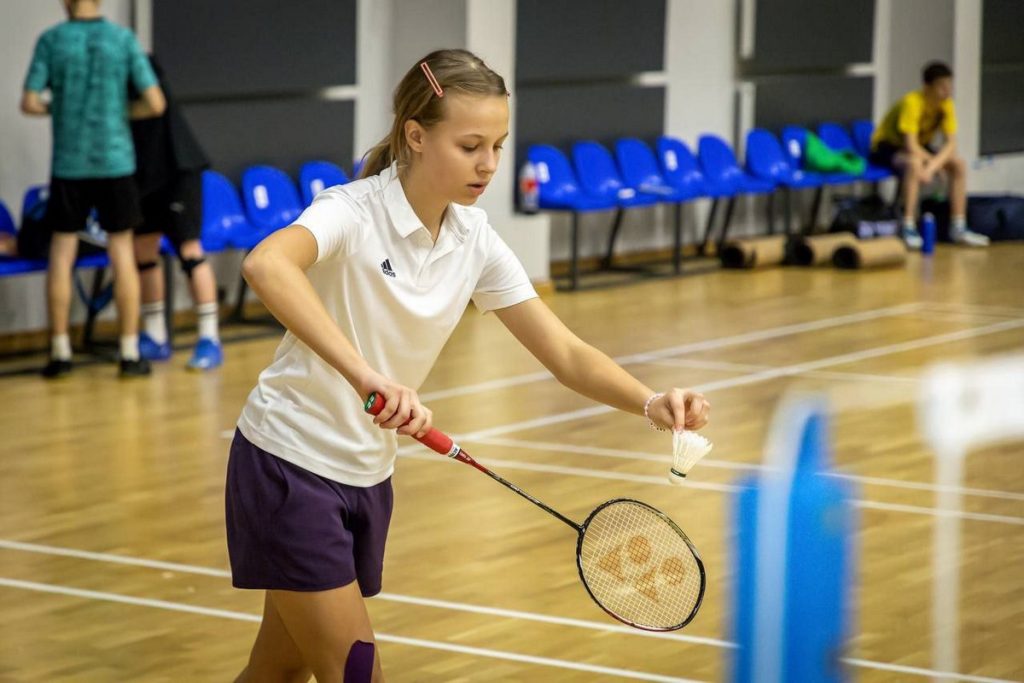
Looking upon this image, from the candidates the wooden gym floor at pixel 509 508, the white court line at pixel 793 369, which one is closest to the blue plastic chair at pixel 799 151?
the wooden gym floor at pixel 509 508

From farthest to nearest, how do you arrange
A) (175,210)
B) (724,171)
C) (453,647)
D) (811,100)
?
1. (811,100)
2. (724,171)
3. (175,210)
4. (453,647)

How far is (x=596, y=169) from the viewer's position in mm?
12945

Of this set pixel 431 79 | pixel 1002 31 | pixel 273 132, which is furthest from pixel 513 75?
pixel 431 79

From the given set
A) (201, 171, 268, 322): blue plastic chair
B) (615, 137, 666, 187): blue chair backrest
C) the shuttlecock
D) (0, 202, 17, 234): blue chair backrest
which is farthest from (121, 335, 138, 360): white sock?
the shuttlecock

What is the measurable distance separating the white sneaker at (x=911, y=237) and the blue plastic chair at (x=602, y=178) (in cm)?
306

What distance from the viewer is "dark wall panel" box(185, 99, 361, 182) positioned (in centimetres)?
1086

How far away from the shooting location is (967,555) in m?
5.69

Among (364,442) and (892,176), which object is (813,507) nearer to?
(364,442)

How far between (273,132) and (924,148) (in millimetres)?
6621

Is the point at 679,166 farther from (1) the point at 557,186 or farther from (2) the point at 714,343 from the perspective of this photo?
(2) the point at 714,343

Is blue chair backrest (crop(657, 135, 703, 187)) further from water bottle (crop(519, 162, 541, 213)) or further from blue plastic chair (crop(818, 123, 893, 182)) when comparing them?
blue plastic chair (crop(818, 123, 893, 182))

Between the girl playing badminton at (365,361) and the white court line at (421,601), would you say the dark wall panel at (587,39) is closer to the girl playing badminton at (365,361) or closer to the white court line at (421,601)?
the white court line at (421,601)

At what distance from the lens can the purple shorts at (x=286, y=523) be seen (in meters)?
3.09

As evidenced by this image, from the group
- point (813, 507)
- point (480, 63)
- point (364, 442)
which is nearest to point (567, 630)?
point (364, 442)
